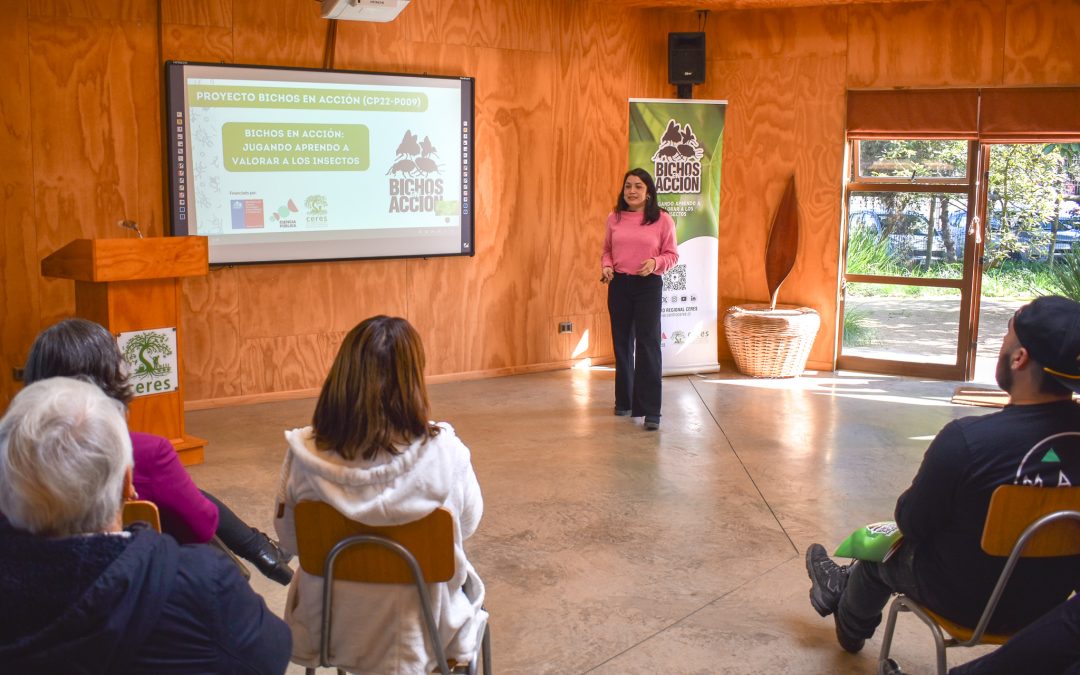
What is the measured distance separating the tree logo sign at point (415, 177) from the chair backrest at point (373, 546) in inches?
186

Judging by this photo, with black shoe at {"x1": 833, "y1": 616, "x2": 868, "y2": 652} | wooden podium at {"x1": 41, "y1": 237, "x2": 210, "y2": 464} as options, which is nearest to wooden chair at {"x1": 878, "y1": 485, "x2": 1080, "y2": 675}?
black shoe at {"x1": 833, "y1": 616, "x2": 868, "y2": 652}

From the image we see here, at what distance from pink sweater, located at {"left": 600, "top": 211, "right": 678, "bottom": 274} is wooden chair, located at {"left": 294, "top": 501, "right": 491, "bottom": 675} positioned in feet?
12.6

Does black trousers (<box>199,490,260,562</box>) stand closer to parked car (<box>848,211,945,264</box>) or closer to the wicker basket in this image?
the wicker basket

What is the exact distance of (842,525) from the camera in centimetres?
438

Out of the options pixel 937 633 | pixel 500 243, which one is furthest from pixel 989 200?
pixel 937 633

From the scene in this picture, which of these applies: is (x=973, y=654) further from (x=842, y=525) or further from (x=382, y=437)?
(x=382, y=437)

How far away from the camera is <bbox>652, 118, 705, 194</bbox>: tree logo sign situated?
23.3 feet

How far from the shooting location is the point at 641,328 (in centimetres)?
594

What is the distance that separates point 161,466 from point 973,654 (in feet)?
8.06

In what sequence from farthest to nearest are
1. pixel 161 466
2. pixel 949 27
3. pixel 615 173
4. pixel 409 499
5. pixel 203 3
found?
1. pixel 615 173
2. pixel 949 27
3. pixel 203 3
4. pixel 161 466
5. pixel 409 499

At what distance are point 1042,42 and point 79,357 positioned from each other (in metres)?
6.51

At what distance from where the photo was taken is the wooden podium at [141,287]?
15.1 feet

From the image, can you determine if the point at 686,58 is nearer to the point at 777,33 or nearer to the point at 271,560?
the point at 777,33

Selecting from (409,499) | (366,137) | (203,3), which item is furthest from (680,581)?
(203,3)
